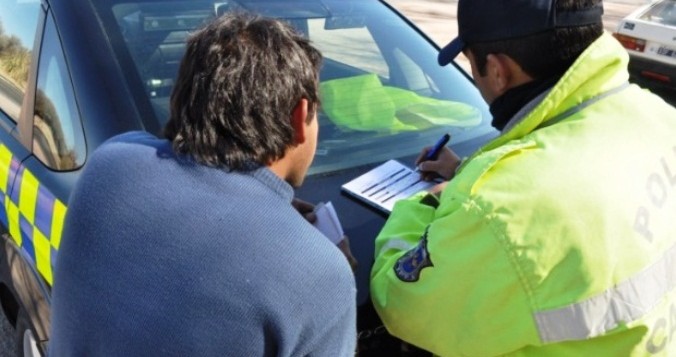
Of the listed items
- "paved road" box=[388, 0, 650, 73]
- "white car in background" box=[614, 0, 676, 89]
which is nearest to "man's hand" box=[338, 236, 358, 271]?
"white car in background" box=[614, 0, 676, 89]

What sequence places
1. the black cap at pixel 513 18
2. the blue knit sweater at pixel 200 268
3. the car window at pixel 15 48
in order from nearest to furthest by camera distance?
the blue knit sweater at pixel 200 268
the black cap at pixel 513 18
the car window at pixel 15 48

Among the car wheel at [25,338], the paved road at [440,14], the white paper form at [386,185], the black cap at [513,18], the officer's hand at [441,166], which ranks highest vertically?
the black cap at [513,18]

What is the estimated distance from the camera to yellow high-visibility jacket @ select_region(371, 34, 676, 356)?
3.82ft

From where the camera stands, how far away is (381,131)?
2.20 metres

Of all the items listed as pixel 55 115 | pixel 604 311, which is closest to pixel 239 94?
pixel 604 311

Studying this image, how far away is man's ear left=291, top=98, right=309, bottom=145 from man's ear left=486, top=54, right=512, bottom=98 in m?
0.46

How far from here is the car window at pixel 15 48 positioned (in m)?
2.24

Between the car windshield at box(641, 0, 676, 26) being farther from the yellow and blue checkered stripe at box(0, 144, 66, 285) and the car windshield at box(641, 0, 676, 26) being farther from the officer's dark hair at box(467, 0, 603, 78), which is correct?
the yellow and blue checkered stripe at box(0, 144, 66, 285)

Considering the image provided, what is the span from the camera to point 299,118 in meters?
1.16

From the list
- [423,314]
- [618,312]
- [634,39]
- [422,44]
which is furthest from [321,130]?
[634,39]

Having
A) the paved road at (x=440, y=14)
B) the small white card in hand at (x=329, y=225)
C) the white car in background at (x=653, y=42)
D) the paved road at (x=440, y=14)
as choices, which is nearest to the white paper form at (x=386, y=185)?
the small white card in hand at (x=329, y=225)

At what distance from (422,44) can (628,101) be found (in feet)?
4.58

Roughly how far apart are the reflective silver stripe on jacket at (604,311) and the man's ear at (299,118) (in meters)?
0.50

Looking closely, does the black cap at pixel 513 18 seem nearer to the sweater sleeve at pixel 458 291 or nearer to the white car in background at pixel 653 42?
the sweater sleeve at pixel 458 291
